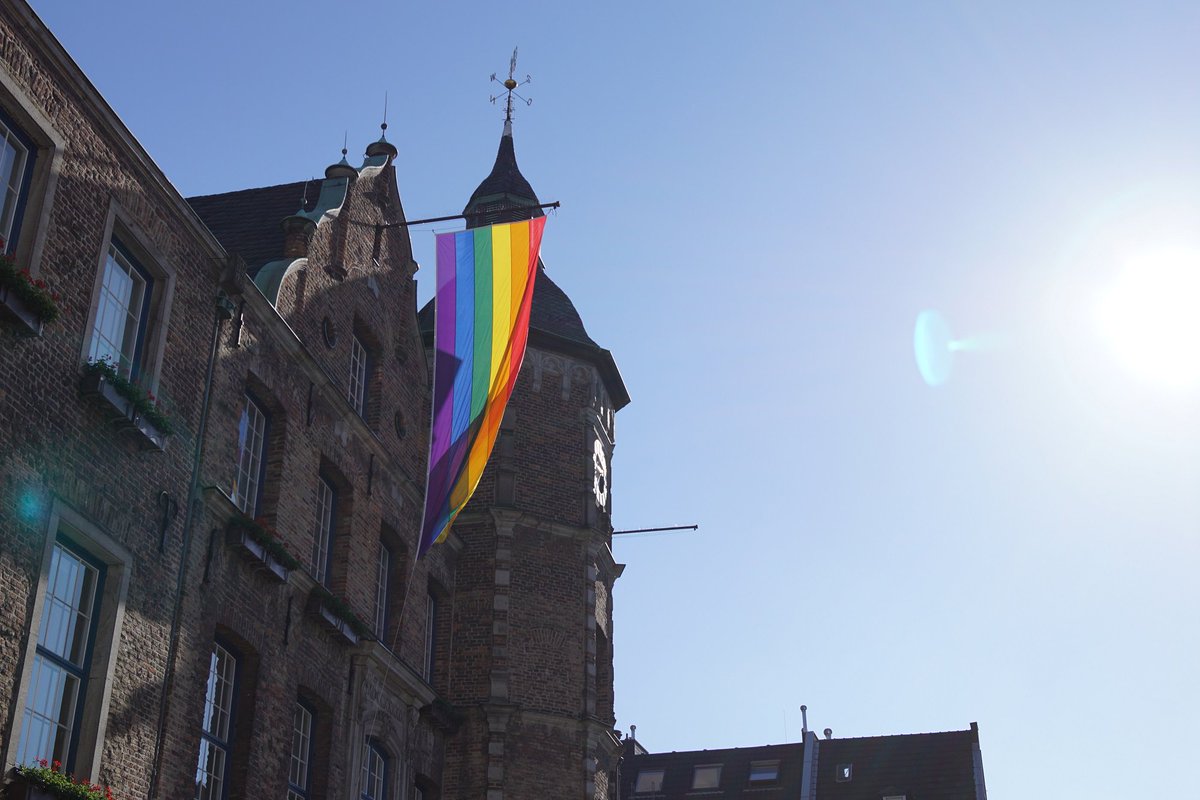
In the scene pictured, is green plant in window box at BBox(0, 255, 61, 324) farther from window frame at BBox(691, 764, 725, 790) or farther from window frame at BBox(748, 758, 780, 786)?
window frame at BBox(691, 764, 725, 790)

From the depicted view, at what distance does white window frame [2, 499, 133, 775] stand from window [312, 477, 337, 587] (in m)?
5.13

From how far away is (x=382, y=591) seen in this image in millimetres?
21859

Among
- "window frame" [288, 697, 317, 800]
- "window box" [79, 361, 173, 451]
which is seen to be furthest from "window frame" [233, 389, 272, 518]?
"window frame" [288, 697, 317, 800]

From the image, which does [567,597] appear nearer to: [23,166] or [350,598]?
[350,598]

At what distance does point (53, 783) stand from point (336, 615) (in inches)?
261

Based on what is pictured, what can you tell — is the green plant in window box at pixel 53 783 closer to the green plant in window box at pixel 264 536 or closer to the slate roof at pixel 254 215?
the green plant in window box at pixel 264 536

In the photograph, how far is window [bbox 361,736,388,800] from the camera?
1997 cm

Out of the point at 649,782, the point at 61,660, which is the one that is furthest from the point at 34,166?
the point at 649,782

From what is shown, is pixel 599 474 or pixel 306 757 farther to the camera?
pixel 599 474

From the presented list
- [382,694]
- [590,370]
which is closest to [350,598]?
[382,694]

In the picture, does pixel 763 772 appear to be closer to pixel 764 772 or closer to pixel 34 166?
pixel 764 772

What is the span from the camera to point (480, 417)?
19.9 meters

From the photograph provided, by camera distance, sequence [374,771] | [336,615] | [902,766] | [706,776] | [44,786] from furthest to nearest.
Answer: [706,776]
[902,766]
[374,771]
[336,615]
[44,786]

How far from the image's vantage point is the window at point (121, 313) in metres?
14.8
